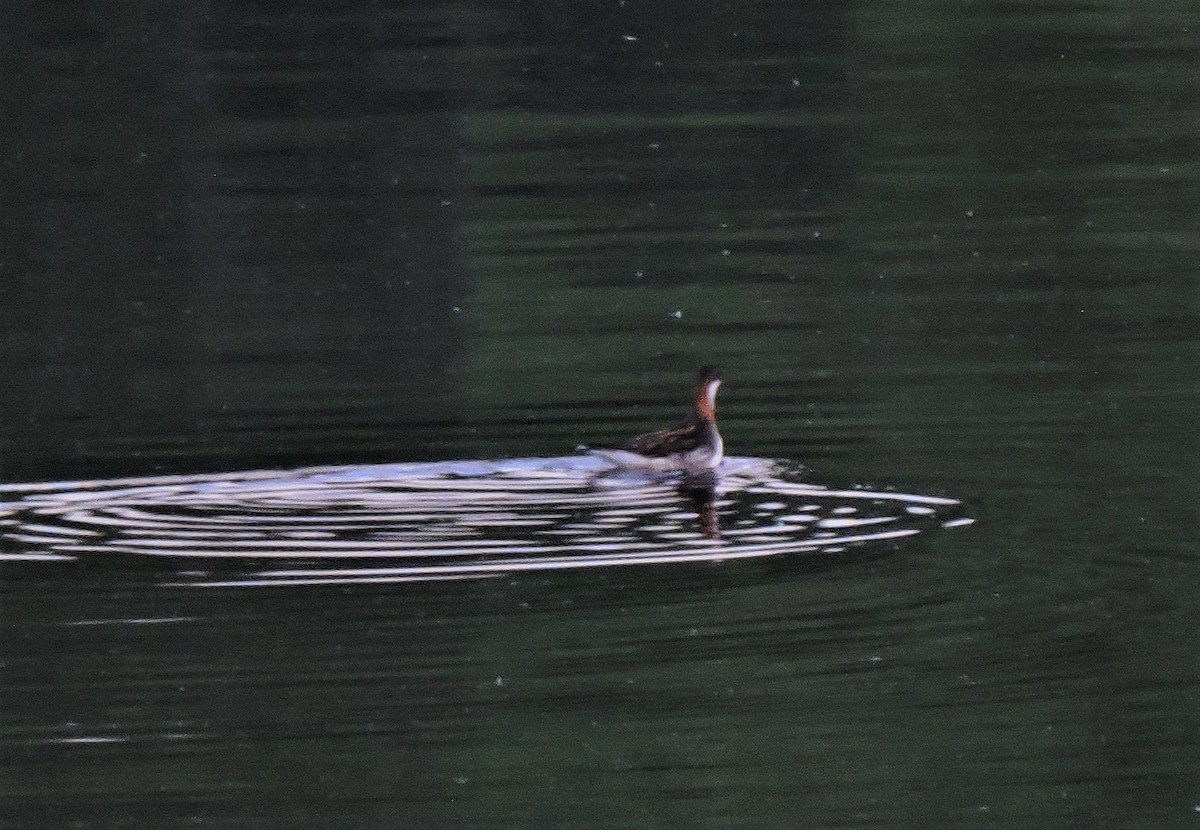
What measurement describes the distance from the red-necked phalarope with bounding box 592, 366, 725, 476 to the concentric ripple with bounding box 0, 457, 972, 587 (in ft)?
0.27

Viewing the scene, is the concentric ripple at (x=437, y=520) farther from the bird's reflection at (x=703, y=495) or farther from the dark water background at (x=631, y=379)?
the dark water background at (x=631, y=379)

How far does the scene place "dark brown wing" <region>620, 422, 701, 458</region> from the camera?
471 inches

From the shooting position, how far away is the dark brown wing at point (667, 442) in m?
12.0

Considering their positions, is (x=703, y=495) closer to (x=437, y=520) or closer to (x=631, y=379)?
(x=437, y=520)

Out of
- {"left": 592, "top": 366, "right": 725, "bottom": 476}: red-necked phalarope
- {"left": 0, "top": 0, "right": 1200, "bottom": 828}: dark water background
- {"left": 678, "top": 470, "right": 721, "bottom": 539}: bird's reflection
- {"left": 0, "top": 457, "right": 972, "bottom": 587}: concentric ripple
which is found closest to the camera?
{"left": 0, "top": 0, "right": 1200, "bottom": 828}: dark water background

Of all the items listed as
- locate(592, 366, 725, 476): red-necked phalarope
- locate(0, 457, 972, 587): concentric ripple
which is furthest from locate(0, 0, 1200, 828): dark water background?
locate(592, 366, 725, 476): red-necked phalarope

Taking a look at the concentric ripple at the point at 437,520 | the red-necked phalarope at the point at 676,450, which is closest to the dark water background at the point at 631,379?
the concentric ripple at the point at 437,520

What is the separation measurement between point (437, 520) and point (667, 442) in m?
1.49

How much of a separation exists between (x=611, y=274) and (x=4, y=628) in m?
8.05

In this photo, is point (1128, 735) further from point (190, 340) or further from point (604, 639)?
point (190, 340)

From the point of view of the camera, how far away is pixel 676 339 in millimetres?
15305

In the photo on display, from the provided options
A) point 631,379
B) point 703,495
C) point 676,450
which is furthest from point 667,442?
point 631,379

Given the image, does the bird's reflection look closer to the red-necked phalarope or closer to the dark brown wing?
the red-necked phalarope

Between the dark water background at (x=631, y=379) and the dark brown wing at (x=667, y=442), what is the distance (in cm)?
40
